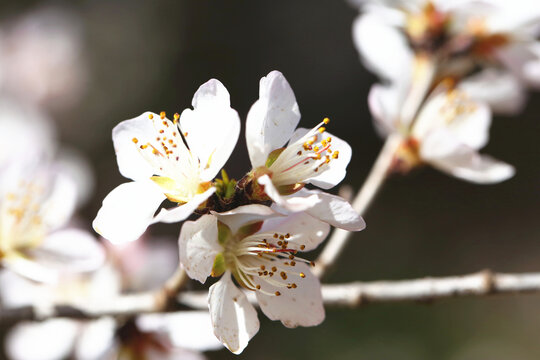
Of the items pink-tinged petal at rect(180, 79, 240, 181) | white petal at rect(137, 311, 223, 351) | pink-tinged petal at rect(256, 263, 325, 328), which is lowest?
white petal at rect(137, 311, 223, 351)

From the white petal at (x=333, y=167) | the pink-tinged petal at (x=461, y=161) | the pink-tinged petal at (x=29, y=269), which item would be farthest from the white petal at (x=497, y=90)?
the pink-tinged petal at (x=29, y=269)

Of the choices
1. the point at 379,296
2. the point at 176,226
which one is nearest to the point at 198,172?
the point at 379,296

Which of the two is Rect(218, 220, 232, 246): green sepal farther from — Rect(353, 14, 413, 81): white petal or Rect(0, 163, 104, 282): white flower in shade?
Rect(353, 14, 413, 81): white petal

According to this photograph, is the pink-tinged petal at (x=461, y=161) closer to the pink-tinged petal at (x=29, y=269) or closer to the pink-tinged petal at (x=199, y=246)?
the pink-tinged petal at (x=199, y=246)

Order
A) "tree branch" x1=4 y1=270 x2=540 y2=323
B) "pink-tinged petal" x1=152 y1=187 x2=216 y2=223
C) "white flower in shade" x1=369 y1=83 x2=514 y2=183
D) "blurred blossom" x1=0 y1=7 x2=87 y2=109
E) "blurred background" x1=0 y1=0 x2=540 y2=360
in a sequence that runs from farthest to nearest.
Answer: "blurred background" x1=0 y1=0 x2=540 y2=360
"blurred blossom" x1=0 y1=7 x2=87 y2=109
"white flower in shade" x1=369 y1=83 x2=514 y2=183
"tree branch" x1=4 y1=270 x2=540 y2=323
"pink-tinged petal" x1=152 y1=187 x2=216 y2=223

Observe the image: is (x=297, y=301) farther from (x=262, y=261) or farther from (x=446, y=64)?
(x=446, y=64)

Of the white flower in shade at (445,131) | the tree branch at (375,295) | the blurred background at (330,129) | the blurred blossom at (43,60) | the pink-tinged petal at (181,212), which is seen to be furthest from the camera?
the blurred background at (330,129)

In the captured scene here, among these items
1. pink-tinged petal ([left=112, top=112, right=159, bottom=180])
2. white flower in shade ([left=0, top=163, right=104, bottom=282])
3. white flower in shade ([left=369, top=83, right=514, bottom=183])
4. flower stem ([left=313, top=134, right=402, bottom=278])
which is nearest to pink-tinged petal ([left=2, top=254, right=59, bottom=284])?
white flower in shade ([left=0, top=163, right=104, bottom=282])
